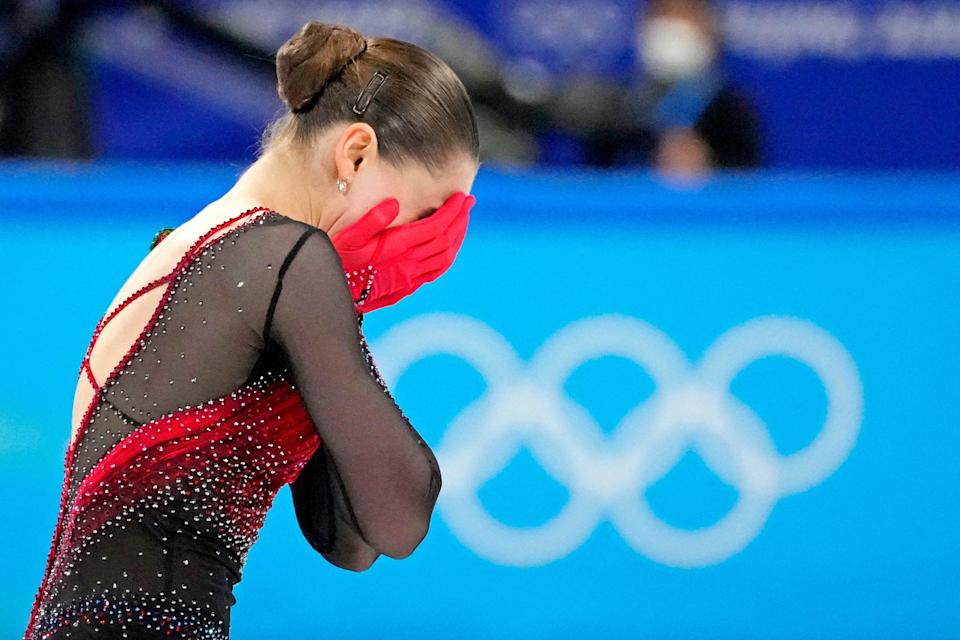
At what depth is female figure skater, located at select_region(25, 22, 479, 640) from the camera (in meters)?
1.66

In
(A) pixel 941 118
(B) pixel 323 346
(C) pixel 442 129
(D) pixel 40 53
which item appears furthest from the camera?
(A) pixel 941 118

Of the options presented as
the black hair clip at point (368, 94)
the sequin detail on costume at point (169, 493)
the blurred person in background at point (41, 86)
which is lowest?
the sequin detail on costume at point (169, 493)

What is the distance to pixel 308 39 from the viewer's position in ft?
5.87

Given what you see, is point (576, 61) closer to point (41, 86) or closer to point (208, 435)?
point (41, 86)

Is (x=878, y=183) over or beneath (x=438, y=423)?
over

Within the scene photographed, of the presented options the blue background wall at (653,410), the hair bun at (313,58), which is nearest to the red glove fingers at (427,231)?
the hair bun at (313,58)

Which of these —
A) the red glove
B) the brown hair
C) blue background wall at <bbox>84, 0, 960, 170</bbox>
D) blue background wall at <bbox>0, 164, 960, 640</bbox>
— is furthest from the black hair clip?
blue background wall at <bbox>84, 0, 960, 170</bbox>

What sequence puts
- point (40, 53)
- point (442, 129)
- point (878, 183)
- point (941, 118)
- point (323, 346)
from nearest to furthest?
point (323, 346) → point (442, 129) → point (878, 183) → point (40, 53) → point (941, 118)

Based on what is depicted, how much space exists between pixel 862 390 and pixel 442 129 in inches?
87.8

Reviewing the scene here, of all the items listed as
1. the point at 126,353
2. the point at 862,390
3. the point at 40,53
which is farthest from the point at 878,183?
the point at 40,53

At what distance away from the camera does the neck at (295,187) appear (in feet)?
5.90

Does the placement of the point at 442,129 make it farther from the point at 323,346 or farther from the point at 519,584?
the point at 519,584

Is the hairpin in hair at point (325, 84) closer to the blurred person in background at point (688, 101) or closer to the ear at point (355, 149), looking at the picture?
the ear at point (355, 149)

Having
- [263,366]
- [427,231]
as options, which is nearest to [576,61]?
[427,231]
